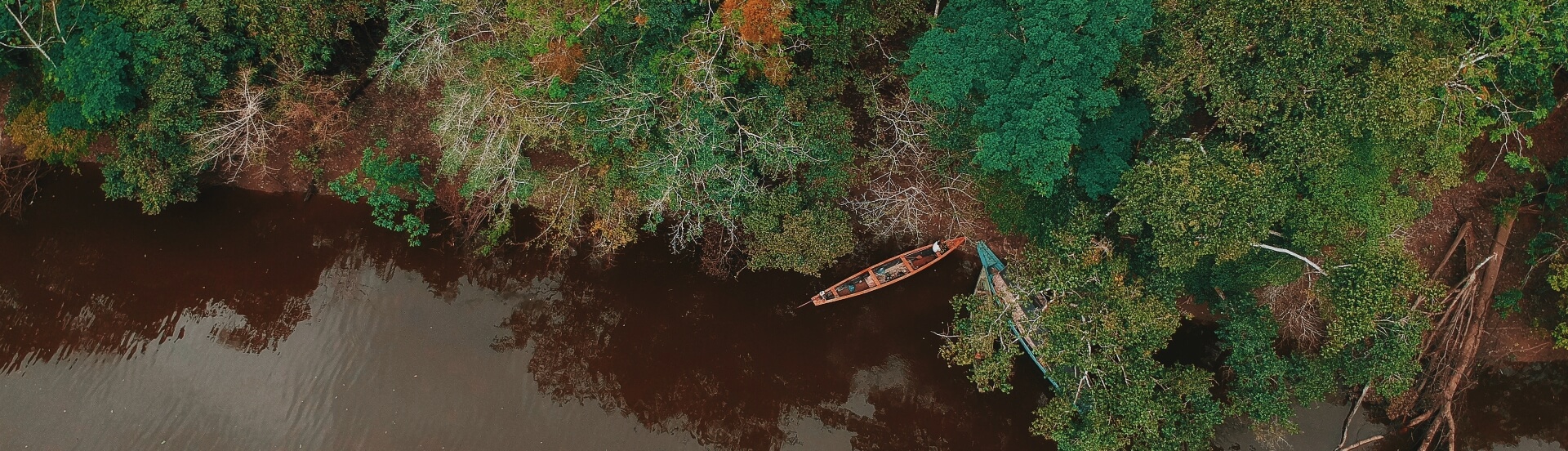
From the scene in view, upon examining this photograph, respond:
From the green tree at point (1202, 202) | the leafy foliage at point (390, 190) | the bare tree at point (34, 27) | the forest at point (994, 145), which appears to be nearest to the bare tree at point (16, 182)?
the forest at point (994, 145)

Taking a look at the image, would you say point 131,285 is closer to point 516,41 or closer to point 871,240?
point 516,41

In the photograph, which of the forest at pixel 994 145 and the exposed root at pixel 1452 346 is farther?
the exposed root at pixel 1452 346

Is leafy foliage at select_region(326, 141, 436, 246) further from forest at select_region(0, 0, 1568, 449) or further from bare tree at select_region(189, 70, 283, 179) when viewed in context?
bare tree at select_region(189, 70, 283, 179)

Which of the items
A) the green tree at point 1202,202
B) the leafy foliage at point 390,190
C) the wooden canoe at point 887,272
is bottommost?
the leafy foliage at point 390,190

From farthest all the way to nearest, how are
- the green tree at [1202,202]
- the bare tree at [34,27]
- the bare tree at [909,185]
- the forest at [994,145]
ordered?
the bare tree at [909,185] → the bare tree at [34,27] → the forest at [994,145] → the green tree at [1202,202]

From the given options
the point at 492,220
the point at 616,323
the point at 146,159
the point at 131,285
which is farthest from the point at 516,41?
the point at 131,285

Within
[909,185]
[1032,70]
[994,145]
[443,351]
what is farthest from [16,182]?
[1032,70]

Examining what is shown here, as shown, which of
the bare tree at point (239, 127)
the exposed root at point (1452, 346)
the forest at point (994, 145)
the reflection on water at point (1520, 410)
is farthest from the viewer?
the reflection on water at point (1520, 410)

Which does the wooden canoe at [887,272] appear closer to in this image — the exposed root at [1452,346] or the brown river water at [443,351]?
the brown river water at [443,351]
